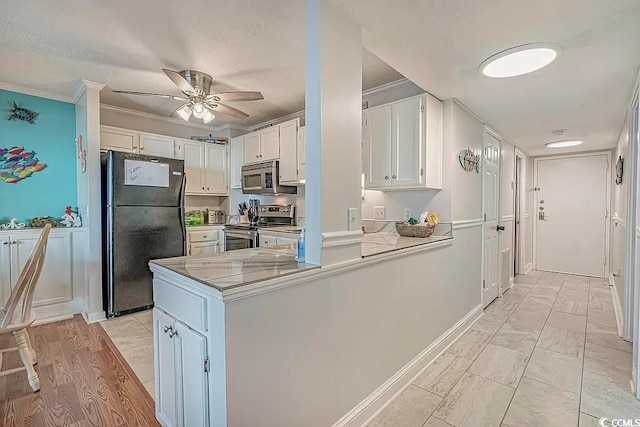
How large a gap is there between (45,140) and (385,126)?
3.55 metres

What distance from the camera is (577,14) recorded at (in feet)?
4.81

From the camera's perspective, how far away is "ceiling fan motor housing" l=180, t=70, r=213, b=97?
2658mm

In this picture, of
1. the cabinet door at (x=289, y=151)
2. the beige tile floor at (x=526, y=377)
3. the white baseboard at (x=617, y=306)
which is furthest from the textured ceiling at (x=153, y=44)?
the white baseboard at (x=617, y=306)

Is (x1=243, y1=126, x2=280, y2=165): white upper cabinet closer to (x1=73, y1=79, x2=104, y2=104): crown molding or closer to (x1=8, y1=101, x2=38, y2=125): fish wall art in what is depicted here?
(x1=73, y1=79, x2=104, y2=104): crown molding

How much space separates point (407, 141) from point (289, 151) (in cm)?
162

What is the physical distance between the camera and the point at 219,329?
106 cm

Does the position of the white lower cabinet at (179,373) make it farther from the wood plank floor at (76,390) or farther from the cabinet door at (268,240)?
the cabinet door at (268,240)

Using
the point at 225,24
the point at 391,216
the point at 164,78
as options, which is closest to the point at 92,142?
the point at 164,78

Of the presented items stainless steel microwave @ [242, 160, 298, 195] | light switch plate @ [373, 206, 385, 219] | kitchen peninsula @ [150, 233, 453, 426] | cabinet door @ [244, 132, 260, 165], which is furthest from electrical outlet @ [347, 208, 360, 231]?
cabinet door @ [244, 132, 260, 165]

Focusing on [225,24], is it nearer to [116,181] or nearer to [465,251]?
[116,181]

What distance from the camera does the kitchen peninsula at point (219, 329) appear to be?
1.07m

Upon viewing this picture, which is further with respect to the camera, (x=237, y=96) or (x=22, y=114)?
(x=22, y=114)

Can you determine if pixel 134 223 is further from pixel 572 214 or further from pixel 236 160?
pixel 572 214

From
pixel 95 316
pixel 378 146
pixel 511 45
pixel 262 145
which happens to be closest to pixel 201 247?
pixel 95 316
